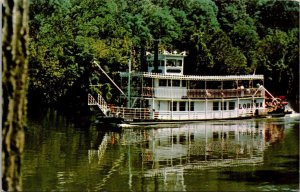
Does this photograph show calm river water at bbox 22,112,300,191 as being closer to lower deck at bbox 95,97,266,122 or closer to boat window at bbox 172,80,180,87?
lower deck at bbox 95,97,266,122

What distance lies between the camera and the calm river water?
19.8ft

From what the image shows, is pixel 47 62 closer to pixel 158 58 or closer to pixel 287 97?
pixel 158 58

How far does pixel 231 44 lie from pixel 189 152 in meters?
7.39

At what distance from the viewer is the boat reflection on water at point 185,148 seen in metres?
7.14

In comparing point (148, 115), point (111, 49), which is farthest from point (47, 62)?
point (148, 115)

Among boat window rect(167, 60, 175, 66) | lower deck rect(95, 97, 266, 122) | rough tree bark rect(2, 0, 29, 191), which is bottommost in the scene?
rough tree bark rect(2, 0, 29, 191)

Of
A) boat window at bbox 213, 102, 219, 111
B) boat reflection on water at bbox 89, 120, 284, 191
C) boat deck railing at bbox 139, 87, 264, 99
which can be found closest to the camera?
Answer: boat reflection on water at bbox 89, 120, 284, 191

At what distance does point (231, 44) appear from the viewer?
15.5 m

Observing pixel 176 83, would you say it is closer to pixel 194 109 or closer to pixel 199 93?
pixel 199 93

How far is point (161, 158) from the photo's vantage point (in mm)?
8133

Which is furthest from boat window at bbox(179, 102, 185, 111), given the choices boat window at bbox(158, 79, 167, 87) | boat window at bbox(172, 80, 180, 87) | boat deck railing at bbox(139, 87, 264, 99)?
boat window at bbox(158, 79, 167, 87)

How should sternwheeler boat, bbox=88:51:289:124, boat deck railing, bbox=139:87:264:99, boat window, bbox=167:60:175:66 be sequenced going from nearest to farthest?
sternwheeler boat, bbox=88:51:289:124 → boat deck railing, bbox=139:87:264:99 → boat window, bbox=167:60:175:66

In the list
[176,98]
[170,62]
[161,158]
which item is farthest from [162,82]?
[161,158]

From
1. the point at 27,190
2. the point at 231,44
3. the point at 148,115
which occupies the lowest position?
the point at 27,190
